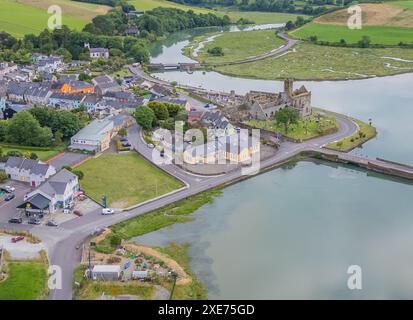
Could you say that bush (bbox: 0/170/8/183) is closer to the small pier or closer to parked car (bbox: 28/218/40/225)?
parked car (bbox: 28/218/40/225)

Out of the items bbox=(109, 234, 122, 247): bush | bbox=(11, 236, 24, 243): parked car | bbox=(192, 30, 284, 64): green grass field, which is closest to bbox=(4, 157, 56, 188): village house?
bbox=(11, 236, 24, 243): parked car

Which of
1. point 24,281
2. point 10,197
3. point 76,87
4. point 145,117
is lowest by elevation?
point 24,281

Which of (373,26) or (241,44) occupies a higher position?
(373,26)

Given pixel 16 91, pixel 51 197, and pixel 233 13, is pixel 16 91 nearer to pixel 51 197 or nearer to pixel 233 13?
pixel 51 197

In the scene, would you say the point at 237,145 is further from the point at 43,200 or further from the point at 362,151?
the point at 43,200

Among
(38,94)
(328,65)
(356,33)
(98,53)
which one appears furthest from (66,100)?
(356,33)

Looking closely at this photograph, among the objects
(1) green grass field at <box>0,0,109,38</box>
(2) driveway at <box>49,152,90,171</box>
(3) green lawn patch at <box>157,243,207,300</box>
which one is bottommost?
(3) green lawn patch at <box>157,243,207,300</box>

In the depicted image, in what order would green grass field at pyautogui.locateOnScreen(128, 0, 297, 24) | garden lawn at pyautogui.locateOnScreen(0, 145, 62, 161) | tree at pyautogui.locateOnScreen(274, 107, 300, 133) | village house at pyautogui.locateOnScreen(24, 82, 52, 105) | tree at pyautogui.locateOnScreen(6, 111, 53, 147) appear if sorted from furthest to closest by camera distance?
green grass field at pyautogui.locateOnScreen(128, 0, 297, 24), village house at pyautogui.locateOnScreen(24, 82, 52, 105), tree at pyautogui.locateOnScreen(274, 107, 300, 133), tree at pyautogui.locateOnScreen(6, 111, 53, 147), garden lawn at pyautogui.locateOnScreen(0, 145, 62, 161)
